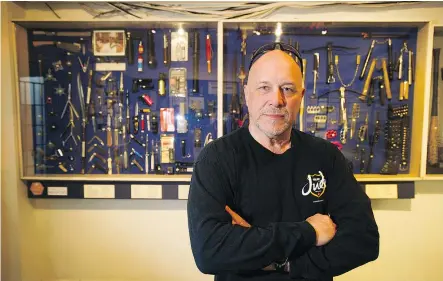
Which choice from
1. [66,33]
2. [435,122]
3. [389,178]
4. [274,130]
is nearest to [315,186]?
[274,130]

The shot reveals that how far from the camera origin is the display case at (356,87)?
2281mm

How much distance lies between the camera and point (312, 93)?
7.68 feet

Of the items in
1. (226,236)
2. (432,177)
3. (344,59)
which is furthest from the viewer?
(344,59)

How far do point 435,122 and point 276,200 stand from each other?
69.9 inches

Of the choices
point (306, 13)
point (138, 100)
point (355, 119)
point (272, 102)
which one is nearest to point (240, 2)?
point (306, 13)

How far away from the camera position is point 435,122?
7.47 feet

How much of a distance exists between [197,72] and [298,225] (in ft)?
5.03

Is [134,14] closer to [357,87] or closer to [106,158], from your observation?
[106,158]

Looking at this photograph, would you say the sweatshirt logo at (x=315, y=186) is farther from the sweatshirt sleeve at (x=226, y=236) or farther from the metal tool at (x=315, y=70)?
the metal tool at (x=315, y=70)

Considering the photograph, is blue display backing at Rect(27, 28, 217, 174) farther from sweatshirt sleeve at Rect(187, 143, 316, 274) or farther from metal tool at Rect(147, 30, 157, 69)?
sweatshirt sleeve at Rect(187, 143, 316, 274)

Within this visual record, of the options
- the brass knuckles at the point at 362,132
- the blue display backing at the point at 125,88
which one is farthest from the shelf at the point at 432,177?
the blue display backing at the point at 125,88

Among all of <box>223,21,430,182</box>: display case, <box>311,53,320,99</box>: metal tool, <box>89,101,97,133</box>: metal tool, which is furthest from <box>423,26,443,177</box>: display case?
<box>89,101,97,133</box>: metal tool

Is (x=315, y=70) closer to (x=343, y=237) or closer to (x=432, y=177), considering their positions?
(x=432, y=177)

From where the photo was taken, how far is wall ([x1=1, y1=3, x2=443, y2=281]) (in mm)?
2432
